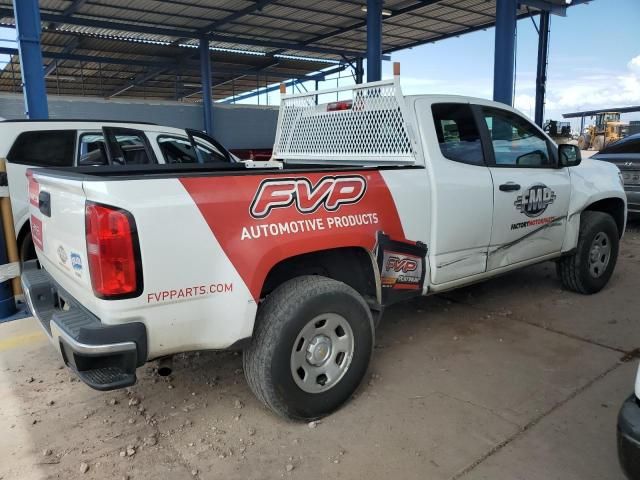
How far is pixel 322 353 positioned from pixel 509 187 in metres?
2.16

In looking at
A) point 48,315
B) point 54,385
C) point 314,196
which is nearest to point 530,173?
point 314,196

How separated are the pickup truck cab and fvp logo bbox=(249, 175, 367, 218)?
358 centimetres

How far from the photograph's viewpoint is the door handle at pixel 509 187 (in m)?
4.01

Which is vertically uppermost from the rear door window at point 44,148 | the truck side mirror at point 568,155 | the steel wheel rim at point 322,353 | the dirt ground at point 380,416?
the rear door window at point 44,148

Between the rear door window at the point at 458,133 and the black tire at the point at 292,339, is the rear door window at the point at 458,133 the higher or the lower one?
the higher one

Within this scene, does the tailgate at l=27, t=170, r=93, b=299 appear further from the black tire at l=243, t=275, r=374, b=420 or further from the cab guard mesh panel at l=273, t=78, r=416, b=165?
the cab guard mesh panel at l=273, t=78, r=416, b=165

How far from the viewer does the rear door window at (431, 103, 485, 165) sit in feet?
12.3

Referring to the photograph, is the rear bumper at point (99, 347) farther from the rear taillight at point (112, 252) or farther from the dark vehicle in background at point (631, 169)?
the dark vehicle in background at point (631, 169)

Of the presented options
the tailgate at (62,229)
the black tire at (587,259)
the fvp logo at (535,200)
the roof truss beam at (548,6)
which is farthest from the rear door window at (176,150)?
the roof truss beam at (548,6)

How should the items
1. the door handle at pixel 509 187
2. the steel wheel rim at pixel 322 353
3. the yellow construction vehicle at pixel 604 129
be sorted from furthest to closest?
the yellow construction vehicle at pixel 604 129 → the door handle at pixel 509 187 → the steel wheel rim at pixel 322 353

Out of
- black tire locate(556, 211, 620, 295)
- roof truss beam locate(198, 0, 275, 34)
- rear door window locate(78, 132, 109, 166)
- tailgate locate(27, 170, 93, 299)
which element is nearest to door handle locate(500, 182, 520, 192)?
black tire locate(556, 211, 620, 295)

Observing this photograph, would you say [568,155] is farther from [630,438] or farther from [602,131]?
[602,131]

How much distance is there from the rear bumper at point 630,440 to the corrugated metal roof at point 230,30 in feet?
46.5

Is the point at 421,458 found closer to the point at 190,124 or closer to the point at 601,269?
the point at 601,269
